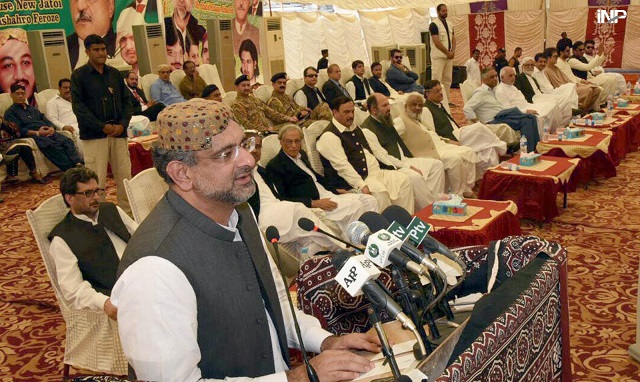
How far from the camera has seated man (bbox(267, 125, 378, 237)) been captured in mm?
5262

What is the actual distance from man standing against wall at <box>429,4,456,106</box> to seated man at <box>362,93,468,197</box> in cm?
619

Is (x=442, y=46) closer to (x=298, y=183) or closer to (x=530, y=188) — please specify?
(x=530, y=188)

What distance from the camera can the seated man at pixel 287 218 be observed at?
15.7 feet

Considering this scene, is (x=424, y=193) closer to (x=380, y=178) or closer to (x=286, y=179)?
(x=380, y=178)

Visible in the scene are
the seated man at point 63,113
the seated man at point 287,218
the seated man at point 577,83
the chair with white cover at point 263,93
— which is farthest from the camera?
the seated man at point 577,83

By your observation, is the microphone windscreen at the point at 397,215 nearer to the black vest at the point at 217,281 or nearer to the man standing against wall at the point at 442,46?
the black vest at the point at 217,281

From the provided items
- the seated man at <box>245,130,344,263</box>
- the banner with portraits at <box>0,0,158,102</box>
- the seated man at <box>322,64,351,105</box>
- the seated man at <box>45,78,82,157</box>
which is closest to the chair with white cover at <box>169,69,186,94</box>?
the banner with portraits at <box>0,0,158,102</box>

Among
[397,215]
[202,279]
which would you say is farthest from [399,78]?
[202,279]

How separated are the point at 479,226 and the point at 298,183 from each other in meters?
1.47

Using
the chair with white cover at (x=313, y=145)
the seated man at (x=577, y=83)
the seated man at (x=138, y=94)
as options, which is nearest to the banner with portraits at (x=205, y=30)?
the seated man at (x=138, y=94)

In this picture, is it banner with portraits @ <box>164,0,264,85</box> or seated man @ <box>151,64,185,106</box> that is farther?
banner with portraits @ <box>164,0,264,85</box>

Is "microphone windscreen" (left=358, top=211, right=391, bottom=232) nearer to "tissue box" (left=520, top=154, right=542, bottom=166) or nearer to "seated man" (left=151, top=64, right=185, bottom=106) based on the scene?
"tissue box" (left=520, top=154, right=542, bottom=166)

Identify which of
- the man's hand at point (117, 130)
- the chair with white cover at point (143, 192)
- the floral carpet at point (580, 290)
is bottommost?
the floral carpet at point (580, 290)

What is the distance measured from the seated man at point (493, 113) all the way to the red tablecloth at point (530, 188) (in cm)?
245
